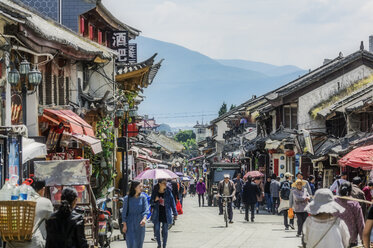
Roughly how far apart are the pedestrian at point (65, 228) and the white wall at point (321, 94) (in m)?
34.8

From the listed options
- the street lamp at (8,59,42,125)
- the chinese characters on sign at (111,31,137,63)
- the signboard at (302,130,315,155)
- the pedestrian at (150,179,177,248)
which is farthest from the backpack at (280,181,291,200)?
the chinese characters on sign at (111,31,137,63)

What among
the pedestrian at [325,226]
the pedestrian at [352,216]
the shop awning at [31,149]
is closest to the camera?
the pedestrian at [325,226]

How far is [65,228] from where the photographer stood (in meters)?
10.5

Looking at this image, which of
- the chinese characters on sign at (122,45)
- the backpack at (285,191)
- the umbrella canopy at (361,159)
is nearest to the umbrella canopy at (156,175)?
the backpack at (285,191)

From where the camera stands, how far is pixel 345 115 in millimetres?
37156

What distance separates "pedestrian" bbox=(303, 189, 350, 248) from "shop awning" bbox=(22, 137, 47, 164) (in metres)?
9.55

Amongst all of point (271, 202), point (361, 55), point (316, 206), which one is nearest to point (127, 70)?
point (271, 202)

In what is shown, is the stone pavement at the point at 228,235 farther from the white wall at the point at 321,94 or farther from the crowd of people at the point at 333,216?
the white wall at the point at 321,94

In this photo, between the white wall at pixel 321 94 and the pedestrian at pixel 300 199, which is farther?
the white wall at pixel 321 94

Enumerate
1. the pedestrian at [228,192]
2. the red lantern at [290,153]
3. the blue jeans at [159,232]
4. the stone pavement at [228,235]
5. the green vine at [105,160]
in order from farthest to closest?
the red lantern at [290,153], the green vine at [105,160], the pedestrian at [228,192], the stone pavement at [228,235], the blue jeans at [159,232]

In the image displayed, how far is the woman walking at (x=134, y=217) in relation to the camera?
15.5 m

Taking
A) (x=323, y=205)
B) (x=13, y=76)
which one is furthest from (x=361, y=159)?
(x=323, y=205)

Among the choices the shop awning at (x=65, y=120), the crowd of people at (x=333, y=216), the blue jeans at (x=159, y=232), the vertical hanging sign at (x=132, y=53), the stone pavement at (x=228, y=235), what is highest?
the vertical hanging sign at (x=132, y=53)

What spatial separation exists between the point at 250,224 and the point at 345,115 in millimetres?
10381
